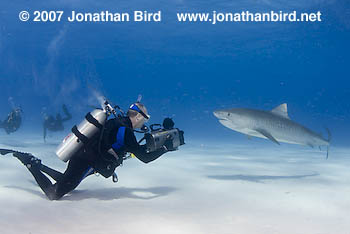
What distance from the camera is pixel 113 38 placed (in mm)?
40438

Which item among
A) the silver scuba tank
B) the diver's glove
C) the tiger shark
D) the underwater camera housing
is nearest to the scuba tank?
the silver scuba tank

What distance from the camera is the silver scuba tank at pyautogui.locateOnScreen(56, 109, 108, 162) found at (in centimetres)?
380

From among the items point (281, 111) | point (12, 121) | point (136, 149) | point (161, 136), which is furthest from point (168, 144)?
point (12, 121)

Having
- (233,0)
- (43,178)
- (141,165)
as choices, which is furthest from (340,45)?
(43,178)

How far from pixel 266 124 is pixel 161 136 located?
2.89 meters

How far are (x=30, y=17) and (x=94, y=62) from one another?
2782cm

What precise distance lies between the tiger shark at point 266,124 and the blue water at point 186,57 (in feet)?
9.74

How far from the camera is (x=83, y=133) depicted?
12.5 feet

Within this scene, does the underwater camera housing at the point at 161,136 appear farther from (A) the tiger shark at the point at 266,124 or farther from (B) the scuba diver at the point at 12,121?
(B) the scuba diver at the point at 12,121

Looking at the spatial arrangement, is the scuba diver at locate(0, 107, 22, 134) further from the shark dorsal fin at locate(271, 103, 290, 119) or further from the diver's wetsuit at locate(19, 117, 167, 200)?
the shark dorsal fin at locate(271, 103, 290, 119)

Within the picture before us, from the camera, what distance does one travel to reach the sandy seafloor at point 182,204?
10.3 feet

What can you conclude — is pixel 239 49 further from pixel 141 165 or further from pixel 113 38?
pixel 141 165

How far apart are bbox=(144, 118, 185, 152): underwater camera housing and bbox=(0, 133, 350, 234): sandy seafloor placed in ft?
2.56

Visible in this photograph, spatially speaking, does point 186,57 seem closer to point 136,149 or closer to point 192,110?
point 192,110
